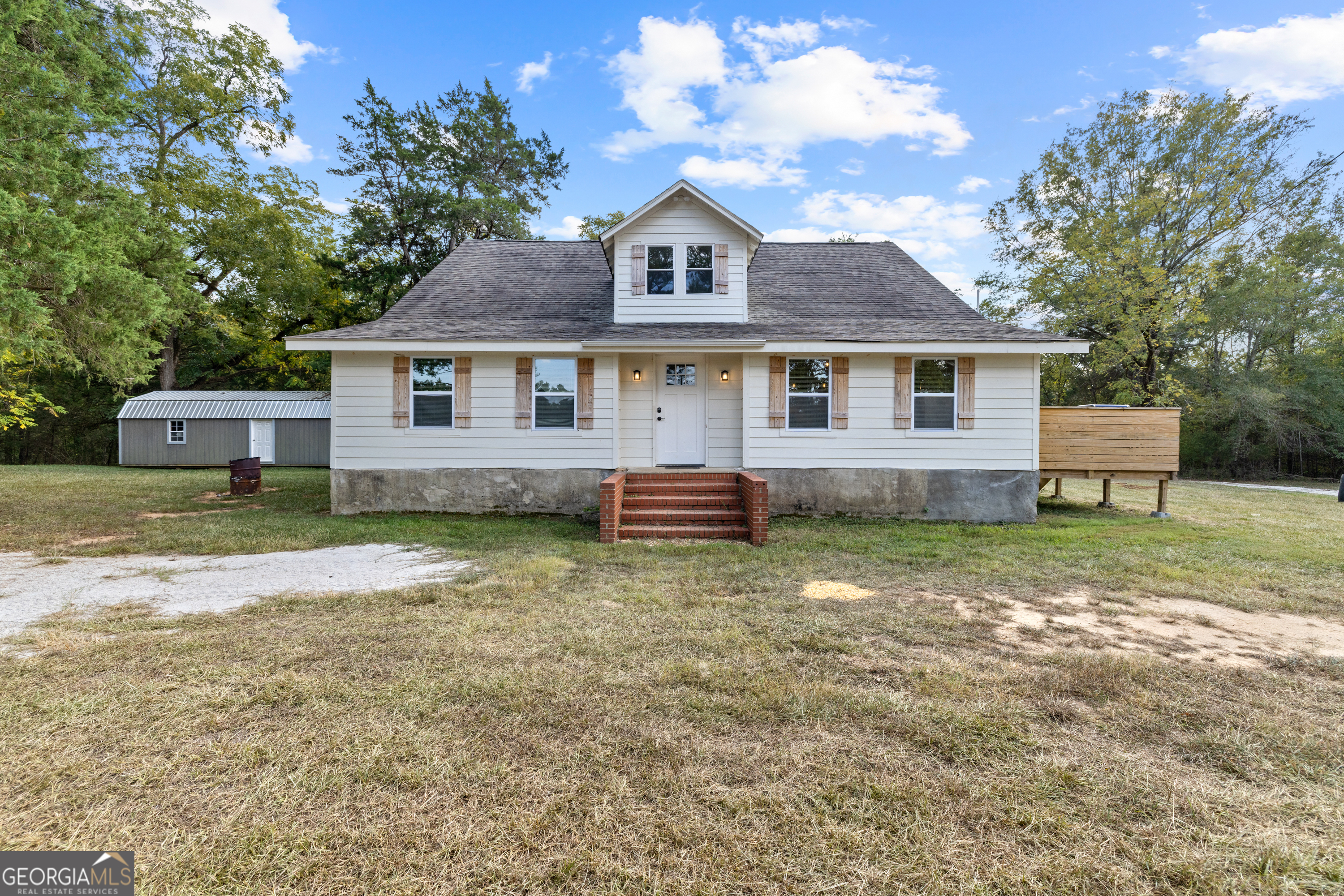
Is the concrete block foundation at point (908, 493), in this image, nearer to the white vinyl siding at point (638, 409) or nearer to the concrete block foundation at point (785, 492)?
the concrete block foundation at point (785, 492)

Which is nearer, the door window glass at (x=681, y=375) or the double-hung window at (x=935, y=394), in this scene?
the double-hung window at (x=935, y=394)

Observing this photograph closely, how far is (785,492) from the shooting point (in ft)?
31.0

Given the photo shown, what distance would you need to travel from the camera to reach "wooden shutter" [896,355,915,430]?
371 inches

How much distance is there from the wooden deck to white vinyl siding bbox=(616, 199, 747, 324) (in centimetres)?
593

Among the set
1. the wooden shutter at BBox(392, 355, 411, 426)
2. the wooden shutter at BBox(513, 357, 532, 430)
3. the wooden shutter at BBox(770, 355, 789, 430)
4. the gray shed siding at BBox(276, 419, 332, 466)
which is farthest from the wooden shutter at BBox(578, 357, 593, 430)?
the gray shed siding at BBox(276, 419, 332, 466)

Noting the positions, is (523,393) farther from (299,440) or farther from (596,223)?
(596,223)

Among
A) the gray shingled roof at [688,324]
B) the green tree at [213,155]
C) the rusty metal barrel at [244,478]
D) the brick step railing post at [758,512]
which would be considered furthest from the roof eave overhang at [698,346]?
the green tree at [213,155]

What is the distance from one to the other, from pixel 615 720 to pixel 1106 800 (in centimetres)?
213

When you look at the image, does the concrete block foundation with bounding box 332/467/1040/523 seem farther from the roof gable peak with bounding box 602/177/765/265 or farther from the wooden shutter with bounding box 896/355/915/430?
the roof gable peak with bounding box 602/177/765/265

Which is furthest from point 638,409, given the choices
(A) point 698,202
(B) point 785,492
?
(A) point 698,202

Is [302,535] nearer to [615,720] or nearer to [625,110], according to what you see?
[615,720]

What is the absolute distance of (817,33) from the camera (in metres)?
12.6

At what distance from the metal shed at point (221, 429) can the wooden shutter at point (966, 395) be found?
19.5m

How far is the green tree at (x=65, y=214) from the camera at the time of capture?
287 inches
